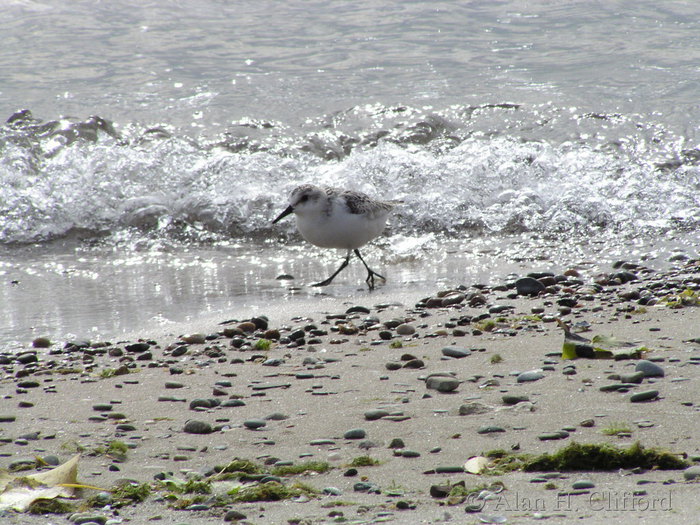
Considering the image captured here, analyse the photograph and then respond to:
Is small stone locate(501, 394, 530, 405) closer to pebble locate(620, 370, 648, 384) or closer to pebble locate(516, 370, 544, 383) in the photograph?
pebble locate(516, 370, 544, 383)

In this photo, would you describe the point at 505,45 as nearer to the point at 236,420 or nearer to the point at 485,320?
the point at 485,320

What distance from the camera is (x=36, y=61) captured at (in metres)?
14.1

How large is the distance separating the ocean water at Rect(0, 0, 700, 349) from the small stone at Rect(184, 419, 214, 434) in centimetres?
253

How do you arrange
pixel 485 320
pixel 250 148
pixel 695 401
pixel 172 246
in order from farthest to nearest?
pixel 250 148 → pixel 172 246 → pixel 485 320 → pixel 695 401

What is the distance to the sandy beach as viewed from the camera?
7.93 feet

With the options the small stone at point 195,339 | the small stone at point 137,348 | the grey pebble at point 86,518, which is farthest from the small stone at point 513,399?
the small stone at point 137,348

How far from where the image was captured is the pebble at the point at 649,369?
139 inches

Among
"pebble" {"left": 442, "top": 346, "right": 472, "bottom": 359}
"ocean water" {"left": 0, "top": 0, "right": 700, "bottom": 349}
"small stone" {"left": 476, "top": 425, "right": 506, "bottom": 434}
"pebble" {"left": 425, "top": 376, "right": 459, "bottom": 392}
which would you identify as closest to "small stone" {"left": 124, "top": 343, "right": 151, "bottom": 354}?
"ocean water" {"left": 0, "top": 0, "right": 700, "bottom": 349}

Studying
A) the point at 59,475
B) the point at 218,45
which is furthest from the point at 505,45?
the point at 59,475

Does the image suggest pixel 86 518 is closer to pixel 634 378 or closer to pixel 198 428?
pixel 198 428

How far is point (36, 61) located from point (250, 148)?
543 centimetres

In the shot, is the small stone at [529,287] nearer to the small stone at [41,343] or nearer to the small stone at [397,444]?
the small stone at [397,444]

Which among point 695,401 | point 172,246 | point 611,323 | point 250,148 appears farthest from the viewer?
point 250,148

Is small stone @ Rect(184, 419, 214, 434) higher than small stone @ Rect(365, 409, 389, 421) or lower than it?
lower
